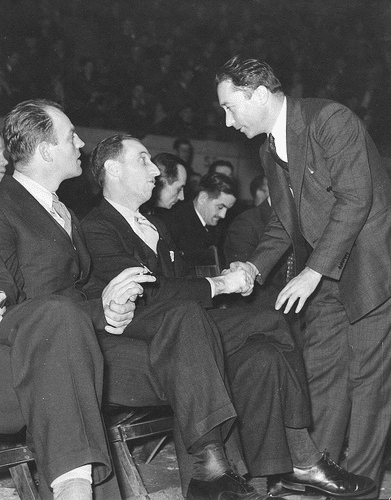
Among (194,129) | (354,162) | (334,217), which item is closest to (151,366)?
(334,217)

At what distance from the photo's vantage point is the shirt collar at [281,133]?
272 centimetres

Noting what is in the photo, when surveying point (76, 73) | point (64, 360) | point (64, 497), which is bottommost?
point (64, 497)

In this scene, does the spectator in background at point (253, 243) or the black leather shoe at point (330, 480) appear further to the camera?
the spectator in background at point (253, 243)

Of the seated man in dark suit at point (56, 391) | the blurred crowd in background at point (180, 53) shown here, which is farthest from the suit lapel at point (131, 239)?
the blurred crowd in background at point (180, 53)

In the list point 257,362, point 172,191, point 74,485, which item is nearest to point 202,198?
point 172,191

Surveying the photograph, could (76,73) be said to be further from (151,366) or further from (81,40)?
(151,366)

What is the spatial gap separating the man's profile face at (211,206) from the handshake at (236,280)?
1807 millimetres

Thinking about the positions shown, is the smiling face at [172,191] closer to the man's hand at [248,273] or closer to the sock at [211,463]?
the man's hand at [248,273]

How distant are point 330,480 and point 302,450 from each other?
13 centimetres

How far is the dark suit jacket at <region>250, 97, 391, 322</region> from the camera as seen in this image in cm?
253

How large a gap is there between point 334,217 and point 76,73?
5.30m

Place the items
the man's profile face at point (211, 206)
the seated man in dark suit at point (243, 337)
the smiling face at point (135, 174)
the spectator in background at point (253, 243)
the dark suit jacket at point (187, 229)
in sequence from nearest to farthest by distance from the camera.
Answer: the seated man in dark suit at point (243, 337)
the smiling face at point (135, 174)
the spectator in background at point (253, 243)
the dark suit jacket at point (187, 229)
the man's profile face at point (211, 206)

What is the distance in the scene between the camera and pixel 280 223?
308cm

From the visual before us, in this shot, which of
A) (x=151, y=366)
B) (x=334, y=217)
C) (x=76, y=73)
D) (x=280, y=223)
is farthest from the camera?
(x=76, y=73)
